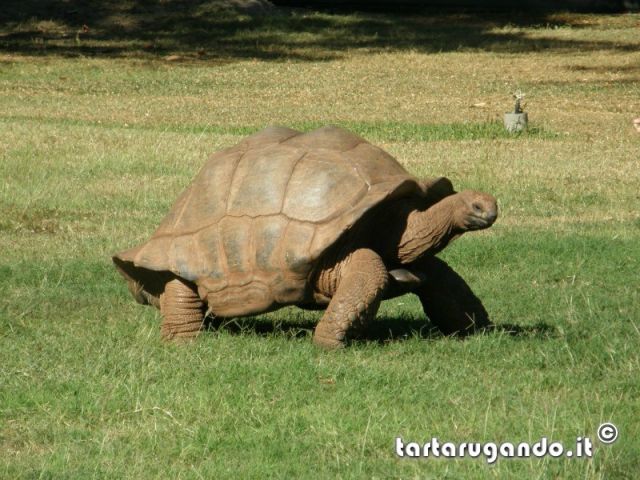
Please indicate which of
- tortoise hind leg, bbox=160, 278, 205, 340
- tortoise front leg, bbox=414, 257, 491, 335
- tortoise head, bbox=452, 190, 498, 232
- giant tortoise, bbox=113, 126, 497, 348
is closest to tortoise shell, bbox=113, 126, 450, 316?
giant tortoise, bbox=113, 126, 497, 348

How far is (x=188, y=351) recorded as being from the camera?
6.86 meters

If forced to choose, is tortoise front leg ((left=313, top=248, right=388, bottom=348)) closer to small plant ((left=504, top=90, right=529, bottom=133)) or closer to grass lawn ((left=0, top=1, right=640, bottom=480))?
grass lawn ((left=0, top=1, right=640, bottom=480))

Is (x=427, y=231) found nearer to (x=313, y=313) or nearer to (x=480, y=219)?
(x=480, y=219)

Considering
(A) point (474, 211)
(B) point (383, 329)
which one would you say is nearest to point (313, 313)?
(B) point (383, 329)

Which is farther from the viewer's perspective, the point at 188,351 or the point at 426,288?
the point at 426,288

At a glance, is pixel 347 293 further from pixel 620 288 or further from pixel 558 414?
pixel 620 288

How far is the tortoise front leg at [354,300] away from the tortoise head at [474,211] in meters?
0.48

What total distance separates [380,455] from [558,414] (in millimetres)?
894

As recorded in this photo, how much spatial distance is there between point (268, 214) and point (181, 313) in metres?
0.85

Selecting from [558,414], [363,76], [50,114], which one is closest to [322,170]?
[558,414]

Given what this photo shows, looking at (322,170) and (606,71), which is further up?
(322,170)

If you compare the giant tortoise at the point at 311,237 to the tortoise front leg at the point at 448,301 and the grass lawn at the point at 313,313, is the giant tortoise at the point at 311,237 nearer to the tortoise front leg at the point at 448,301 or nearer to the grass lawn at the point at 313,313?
the tortoise front leg at the point at 448,301

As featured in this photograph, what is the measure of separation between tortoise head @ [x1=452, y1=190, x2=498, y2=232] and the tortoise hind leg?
1573mm

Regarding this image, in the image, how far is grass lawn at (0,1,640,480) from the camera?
17.3 ft
